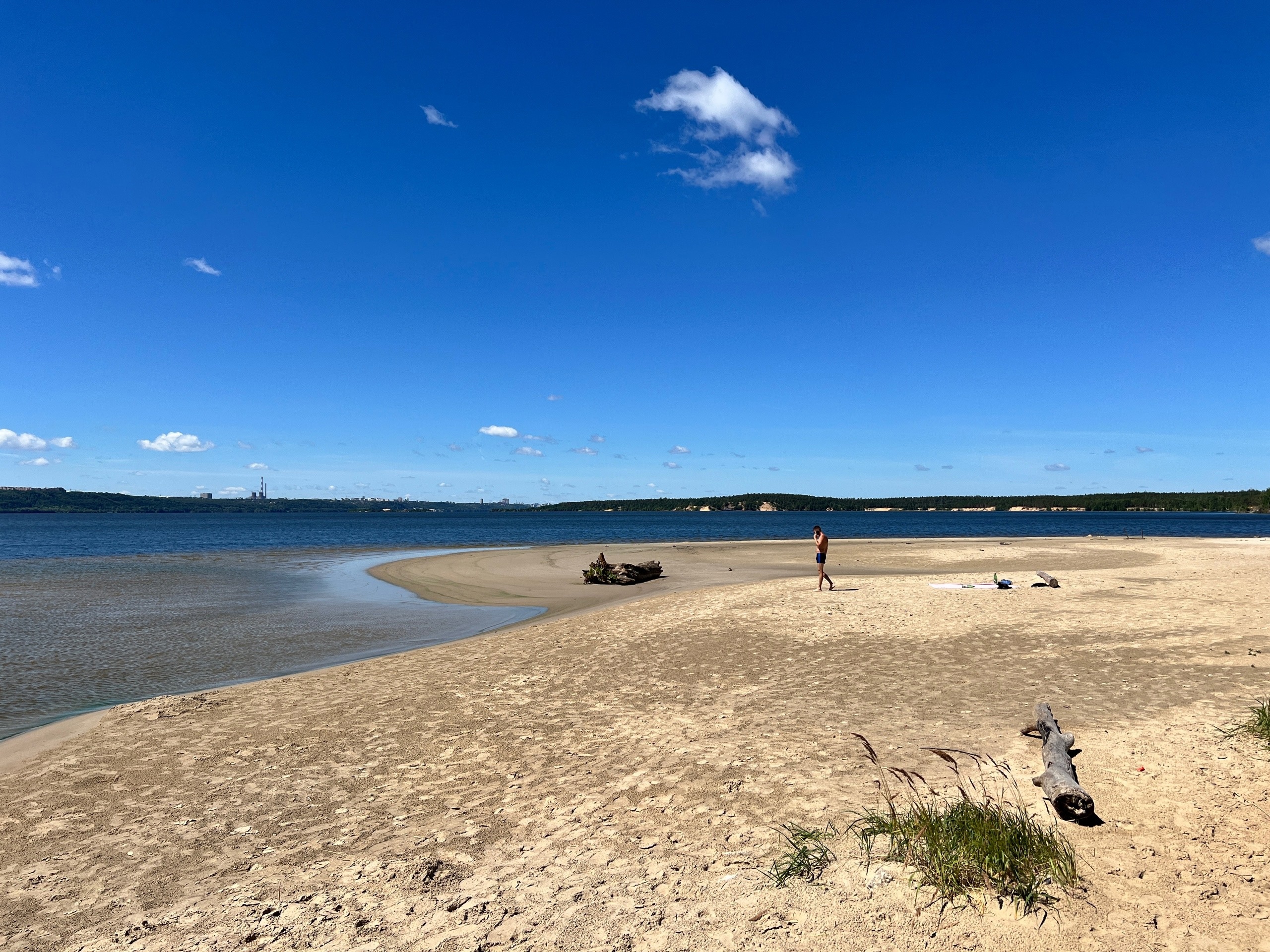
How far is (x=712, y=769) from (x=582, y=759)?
166 cm

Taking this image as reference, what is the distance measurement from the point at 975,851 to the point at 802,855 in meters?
1.33

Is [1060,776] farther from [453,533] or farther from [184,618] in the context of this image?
[453,533]

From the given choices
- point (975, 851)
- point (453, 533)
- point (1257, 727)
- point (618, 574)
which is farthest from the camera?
point (453, 533)

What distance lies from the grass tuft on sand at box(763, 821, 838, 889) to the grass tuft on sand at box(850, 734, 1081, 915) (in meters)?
0.29

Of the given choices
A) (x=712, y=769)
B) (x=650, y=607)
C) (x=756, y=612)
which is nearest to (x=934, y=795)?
(x=712, y=769)

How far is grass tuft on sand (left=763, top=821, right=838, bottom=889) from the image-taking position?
17.6 feet

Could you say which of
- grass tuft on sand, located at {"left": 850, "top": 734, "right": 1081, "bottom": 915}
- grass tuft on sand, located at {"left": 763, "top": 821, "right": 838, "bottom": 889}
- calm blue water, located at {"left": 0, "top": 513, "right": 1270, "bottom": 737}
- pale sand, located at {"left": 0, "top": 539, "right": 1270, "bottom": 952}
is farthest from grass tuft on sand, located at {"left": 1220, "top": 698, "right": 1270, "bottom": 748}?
calm blue water, located at {"left": 0, "top": 513, "right": 1270, "bottom": 737}

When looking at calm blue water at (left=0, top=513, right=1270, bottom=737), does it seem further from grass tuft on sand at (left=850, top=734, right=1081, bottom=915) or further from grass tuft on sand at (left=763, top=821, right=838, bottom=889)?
grass tuft on sand at (left=850, top=734, right=1081, bottom=915)

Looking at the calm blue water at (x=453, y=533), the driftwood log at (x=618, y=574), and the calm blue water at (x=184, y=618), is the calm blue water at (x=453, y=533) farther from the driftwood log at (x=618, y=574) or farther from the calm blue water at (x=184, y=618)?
the driftwood log at (x=618, y=574)

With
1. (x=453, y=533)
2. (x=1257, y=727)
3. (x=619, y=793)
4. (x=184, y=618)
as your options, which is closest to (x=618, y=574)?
(x=184, y=618)

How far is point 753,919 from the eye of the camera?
4.88m

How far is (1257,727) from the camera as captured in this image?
26.4 ft

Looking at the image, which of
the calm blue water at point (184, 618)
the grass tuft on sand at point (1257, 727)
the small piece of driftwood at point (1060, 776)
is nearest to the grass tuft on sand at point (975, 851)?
the small piece of driftwood at point (1060, 776)

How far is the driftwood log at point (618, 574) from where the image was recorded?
99.8ft
